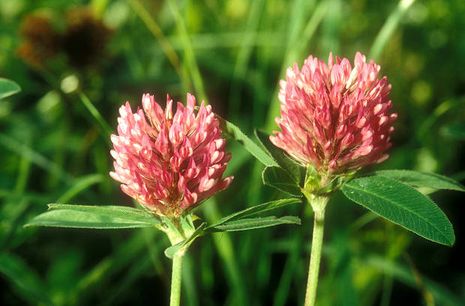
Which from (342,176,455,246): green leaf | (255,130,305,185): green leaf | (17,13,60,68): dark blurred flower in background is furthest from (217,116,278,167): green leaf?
(17,13,60,68): dark blurred flower in background

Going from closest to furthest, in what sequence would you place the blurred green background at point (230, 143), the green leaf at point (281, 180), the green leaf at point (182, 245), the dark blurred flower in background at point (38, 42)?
the green leaf at point (182, 245), the green leaf at point (281, 180), the blurred green background at point (230, 143), the dark blurred flower in background at point (38, 42)

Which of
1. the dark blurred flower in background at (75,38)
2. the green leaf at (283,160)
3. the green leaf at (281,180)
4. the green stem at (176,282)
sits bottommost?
the green stem at (176,282)

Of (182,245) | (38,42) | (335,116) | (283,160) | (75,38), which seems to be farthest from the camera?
(75,38)

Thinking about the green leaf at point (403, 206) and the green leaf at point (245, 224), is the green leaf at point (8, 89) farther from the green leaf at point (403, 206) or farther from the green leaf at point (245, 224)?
the green leaf at point (403, 206)

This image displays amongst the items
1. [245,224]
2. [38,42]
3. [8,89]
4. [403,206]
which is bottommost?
[403,206]

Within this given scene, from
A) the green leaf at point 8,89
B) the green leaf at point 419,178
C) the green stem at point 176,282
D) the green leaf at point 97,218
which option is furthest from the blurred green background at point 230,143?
the green stem at point 176,282

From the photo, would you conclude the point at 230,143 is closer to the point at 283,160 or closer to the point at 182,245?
the point at 283,160

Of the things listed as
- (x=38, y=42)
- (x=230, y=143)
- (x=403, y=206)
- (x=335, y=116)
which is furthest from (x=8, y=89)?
(x=230, y=143)
